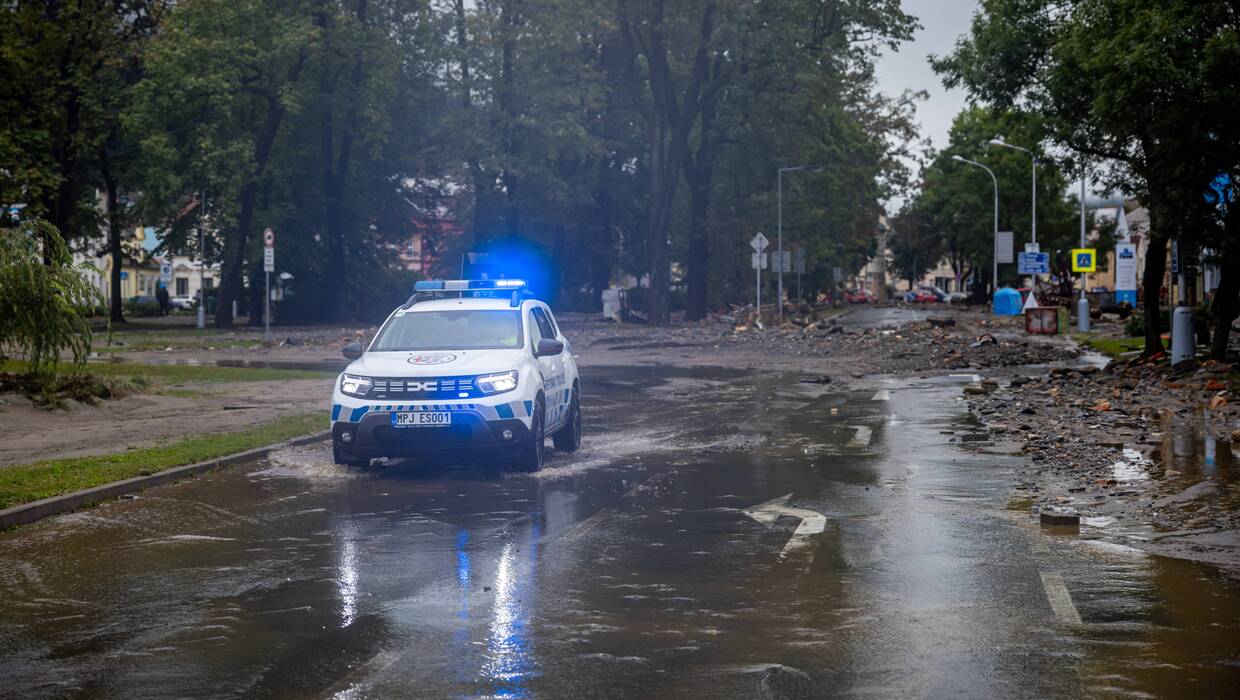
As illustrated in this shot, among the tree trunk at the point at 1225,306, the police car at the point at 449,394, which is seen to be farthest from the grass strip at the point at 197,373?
the tree trunk at the point at 1225,306

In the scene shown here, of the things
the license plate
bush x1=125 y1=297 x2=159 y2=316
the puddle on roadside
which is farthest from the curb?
bush x1=125 y1=297 x2=159 y2=316

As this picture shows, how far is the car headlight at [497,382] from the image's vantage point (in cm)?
1311

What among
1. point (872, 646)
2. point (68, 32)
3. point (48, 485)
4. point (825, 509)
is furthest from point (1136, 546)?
point (68, 32)

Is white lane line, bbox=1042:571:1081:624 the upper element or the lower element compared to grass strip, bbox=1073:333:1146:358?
lower

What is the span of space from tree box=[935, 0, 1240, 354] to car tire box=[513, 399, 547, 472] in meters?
12.6

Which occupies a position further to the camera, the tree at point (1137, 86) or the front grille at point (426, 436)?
the tree at point (1137, 86)

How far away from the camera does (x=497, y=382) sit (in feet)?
43.2

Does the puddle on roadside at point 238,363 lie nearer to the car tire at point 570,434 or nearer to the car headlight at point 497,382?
the car tire at point 570,434

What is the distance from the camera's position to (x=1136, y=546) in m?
9.45

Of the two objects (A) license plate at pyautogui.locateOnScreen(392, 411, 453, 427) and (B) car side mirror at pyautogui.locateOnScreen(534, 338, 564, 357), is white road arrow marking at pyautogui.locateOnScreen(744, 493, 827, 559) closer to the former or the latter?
(A) license plate at pyautogui.locateOnScreen(392, 411, 453, 427)

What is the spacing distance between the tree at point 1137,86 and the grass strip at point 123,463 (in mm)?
13867

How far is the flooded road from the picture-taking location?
19.9ft

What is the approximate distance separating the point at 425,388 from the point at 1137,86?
542 inches

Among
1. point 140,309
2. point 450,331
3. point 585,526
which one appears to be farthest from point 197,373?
point 140,309
